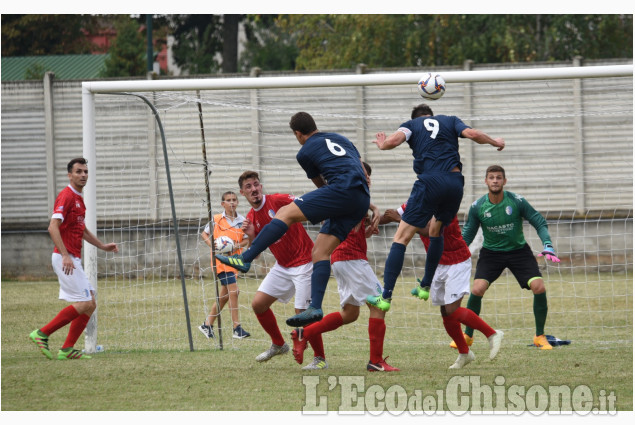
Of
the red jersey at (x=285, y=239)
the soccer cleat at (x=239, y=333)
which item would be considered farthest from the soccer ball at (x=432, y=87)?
the soccer cleat at (x=239, y=333)

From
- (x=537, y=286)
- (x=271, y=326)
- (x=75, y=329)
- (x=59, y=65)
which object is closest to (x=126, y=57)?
(x=59, y=65)

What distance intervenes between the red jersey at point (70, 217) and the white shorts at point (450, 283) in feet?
12.2

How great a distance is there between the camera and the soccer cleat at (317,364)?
314 inches

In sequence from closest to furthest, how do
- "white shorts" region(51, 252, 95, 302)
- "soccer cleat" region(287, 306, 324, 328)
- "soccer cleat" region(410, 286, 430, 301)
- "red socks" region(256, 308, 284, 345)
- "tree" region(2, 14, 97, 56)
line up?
"soccer cleat" region(287, 306, 324, 328)
"soccer cleat" region(410, 286, 430, 301)
"red socks" region(256, 308, 284, 345)
"white shorts" region(51, 252, 95, 302)
"tree" region(2, 14, 97, 56)

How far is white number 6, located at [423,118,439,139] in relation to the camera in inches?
296

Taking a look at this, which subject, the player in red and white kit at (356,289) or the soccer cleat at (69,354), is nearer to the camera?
the player in red and white kit at (356,289)

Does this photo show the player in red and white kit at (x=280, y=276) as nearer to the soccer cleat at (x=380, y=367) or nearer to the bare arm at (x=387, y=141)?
the soccer cleat at (x=380, y=367)

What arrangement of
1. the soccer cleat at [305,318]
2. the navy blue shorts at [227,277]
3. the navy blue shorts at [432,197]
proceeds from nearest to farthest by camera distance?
the soccer cleat at [305,318] < the navy blue shorts at [432,197] < the navy blue shorts at [227,277]

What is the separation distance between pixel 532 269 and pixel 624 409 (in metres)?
3.83

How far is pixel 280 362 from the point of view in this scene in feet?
28.3

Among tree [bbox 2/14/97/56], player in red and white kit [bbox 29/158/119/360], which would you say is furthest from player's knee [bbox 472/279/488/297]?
tree [bbox 2/14/97/56]

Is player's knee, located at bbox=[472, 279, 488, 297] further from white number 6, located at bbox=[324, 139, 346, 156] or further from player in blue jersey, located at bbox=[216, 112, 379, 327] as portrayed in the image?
white number 6, located at bbox=[324, 139, 346, 156]

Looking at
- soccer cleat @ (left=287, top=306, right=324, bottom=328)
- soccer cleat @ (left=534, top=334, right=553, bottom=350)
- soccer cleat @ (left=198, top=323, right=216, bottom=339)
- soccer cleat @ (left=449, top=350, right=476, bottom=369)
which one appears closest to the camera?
soccer cleat @ (left=287, top=306, right=324, bottom=328)

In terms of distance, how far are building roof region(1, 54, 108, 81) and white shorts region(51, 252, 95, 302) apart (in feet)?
71.5
